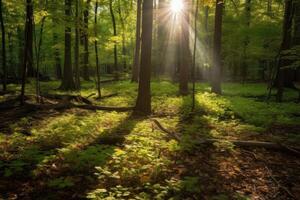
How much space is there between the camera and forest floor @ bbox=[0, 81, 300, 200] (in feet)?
16.0

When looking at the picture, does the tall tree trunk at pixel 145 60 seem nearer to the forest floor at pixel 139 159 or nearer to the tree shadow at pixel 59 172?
the forest floor at pixel 139 159

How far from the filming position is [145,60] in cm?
1050

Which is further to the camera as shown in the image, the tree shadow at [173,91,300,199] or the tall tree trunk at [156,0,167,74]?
the tall tree trunk at [156,0,167,74]

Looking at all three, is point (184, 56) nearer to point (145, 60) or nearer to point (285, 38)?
point (285, 38)

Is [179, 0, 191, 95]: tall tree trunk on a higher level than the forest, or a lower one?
higher

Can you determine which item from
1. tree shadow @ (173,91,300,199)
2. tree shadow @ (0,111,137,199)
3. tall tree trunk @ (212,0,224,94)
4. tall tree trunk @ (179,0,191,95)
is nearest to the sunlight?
tall tree trunk @ (179,0,191,95)

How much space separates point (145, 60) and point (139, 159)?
527 centimetres

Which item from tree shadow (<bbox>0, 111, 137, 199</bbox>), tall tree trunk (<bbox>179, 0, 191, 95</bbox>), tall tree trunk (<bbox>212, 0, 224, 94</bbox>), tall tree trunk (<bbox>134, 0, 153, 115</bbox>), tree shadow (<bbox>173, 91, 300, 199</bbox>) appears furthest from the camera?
tall tree trunk (<bbox>212, 0, 224, 94</bbox>)

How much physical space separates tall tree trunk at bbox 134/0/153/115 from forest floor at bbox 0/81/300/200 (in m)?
0.55

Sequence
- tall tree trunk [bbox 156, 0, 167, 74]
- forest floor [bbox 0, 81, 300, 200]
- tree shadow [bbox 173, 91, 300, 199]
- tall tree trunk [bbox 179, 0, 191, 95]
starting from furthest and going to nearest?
tall tree trunk [bbox 156, 0, 167, 74], tall tree trunk [bbox 179, 0, 191, 95], tree shadow [bbox 173, 91, 300, 199], forest floor [bbox 0, 81, 300, 200]

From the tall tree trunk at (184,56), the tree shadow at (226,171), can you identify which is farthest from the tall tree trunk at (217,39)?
the tree shadow at (226,171)

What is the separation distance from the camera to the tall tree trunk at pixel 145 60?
408 inches

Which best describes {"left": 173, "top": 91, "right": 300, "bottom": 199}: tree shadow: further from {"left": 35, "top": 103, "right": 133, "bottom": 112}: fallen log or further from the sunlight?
the sunlight

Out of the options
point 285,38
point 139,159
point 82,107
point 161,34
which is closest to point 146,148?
point 139,159
